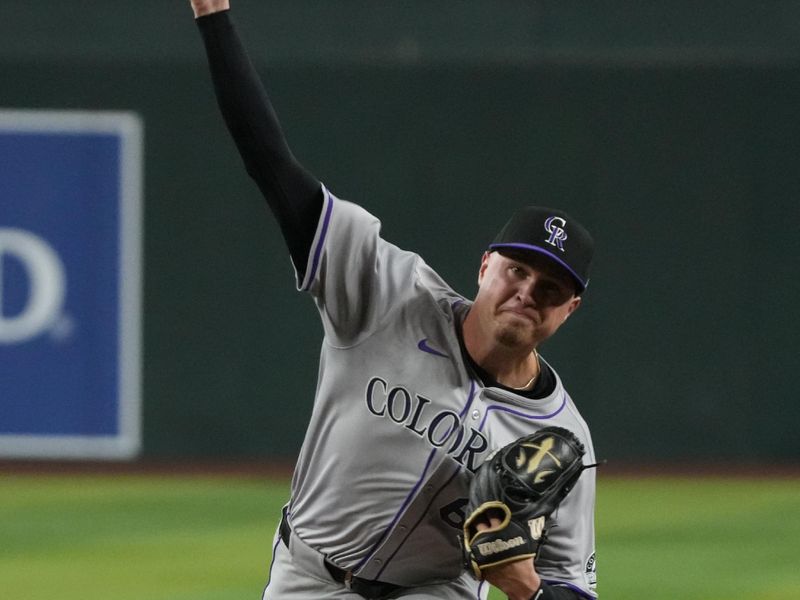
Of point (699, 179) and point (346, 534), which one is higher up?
point (699, 179)

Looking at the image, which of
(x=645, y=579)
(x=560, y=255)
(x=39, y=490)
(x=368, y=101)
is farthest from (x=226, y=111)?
(x=368, y=101)

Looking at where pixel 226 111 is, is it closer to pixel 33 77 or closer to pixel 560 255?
pixel 560 255

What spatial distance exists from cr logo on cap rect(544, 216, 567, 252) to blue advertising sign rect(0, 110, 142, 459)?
7082 millimetres

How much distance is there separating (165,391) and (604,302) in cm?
317

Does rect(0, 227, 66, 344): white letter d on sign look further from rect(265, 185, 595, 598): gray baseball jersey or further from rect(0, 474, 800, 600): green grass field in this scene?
rect(265, 185, 595, 598): gray baseball jersey

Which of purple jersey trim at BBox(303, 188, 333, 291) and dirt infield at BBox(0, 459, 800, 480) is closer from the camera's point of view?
purple jersey trim at BBox(303, 188, 333, 291)

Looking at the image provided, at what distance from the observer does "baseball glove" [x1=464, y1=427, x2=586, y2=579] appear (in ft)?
12.7

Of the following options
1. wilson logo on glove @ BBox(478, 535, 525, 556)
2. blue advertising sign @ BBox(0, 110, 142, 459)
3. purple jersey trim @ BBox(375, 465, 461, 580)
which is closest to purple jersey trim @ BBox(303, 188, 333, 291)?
purple jersey trim @ BBox(375, 465, 461, 580)

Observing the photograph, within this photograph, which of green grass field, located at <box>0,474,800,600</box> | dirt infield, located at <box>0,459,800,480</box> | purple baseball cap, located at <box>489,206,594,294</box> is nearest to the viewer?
purple baseball cap, located at <box>489,206,594,294</box>

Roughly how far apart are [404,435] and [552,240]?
25.3 inches

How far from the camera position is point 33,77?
11.0 metres

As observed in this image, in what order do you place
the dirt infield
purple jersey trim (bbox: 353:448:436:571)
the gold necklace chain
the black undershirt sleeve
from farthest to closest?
the dirt infield, the gold necklace chain, purple jersey trim (bbox: 353:448:436:571), the black undershirt sleeve

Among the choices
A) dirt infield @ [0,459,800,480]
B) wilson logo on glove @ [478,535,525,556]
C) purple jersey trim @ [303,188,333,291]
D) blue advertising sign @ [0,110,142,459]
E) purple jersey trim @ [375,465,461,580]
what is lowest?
wilson logo on glove @ [478,535,525,556]

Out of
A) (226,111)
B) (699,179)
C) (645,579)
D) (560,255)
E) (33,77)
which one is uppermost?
(33,77)
